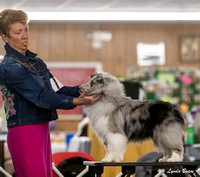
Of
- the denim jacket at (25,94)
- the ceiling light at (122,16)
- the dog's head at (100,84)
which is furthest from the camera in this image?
the ceiling light at (122,16)

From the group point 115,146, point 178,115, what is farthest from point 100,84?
point 178,115

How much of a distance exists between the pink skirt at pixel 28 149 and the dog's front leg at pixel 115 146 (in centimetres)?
36

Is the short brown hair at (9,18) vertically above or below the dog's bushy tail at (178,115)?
above

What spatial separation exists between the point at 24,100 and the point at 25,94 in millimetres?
49

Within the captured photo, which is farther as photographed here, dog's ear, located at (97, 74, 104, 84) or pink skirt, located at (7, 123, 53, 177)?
dog's ear, located at (97, 74, 104, 84)

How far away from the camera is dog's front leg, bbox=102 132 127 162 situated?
7.74 ft

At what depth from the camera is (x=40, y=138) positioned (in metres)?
2.33

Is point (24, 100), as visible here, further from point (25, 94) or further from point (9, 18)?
point (9, 18)

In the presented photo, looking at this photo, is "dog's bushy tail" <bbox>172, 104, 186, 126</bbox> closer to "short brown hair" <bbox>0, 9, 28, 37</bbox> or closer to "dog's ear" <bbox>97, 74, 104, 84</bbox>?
"dog's ear" <bbox>97, 74, 104, 84</bbox>

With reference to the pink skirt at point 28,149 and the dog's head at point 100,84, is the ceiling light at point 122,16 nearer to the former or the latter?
the dog's head at point 100,84

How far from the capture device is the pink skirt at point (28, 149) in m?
2.29

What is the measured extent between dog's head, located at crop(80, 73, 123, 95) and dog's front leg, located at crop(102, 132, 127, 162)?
0.80 ft

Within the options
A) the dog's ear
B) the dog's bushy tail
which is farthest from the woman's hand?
the dog's bushy tail

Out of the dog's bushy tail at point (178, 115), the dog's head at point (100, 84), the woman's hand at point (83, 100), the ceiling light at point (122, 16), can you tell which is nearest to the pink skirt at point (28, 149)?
the woman's hand at point (83, 100)
